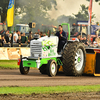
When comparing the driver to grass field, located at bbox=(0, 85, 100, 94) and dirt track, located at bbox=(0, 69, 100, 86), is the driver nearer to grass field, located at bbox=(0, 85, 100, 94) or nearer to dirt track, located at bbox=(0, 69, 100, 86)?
dirt track, located at bbox=(0, 69, 100, 86)

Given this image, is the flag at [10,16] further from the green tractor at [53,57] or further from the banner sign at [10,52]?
the green tractor at [53,57]

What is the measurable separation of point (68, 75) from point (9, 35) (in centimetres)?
1006

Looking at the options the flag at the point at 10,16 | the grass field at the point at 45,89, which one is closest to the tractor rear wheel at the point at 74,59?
the grass field at the point at 45,89

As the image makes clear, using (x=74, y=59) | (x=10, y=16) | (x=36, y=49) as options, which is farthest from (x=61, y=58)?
(x=10, y=16)

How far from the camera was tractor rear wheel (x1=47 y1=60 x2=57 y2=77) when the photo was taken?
12043mm

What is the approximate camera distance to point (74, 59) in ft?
40.8

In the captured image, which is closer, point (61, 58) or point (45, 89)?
point (45, 89)

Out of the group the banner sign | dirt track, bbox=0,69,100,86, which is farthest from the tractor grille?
the banner sign

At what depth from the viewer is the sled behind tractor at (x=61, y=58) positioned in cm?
1232

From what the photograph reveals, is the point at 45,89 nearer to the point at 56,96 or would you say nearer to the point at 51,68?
the point at 56,96

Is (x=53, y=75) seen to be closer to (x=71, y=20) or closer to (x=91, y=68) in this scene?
(x=91, y=68)

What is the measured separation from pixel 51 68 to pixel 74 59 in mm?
959

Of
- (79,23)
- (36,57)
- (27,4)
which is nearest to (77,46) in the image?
(36,57)

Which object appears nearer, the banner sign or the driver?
the driver
